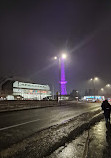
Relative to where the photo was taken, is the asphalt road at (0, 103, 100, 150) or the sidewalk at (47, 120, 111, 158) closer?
the sidewalk at (47, 120, 111, 158)

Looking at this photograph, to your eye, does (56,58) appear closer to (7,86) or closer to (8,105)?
(8,105)

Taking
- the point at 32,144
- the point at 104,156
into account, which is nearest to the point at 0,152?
the point at 32,144

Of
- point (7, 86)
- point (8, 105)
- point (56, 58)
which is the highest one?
point (56, 58)

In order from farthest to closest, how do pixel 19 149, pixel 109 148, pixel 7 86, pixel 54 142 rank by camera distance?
1. pixel 7 86
2. pixel 54 142
3. pixel 109 148
4. pixel 19 149

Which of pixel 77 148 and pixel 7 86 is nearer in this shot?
pixel 77 148

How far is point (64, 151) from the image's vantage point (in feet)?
12.2

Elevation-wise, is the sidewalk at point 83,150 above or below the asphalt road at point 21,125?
above

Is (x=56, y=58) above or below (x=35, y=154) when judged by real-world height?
above

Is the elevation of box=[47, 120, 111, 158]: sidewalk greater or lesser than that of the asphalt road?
greater

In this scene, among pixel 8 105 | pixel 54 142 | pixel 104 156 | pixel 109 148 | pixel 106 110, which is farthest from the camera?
pixel 8 105

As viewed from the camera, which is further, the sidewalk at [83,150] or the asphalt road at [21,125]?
the asphalt road at [21,125]

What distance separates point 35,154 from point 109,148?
249cm

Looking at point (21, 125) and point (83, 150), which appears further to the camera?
point (21, 125)

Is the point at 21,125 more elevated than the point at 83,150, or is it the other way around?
the point at 83,150
